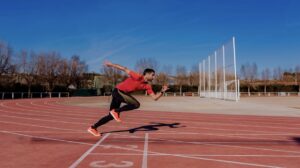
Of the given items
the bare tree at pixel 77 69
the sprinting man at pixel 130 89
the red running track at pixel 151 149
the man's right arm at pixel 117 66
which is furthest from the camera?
the bare tree at pixel 77 69

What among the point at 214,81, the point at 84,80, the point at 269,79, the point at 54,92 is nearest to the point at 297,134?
the point at 214,81

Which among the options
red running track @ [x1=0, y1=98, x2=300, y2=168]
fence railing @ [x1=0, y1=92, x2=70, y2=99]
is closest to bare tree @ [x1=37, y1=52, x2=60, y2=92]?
fence railing @ [x1=0, y1=92, x2=70, y2=99]

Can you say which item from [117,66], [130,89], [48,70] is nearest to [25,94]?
[48,70]

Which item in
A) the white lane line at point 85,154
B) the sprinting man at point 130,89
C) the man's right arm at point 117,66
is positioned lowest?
the white lane line at point 85,154

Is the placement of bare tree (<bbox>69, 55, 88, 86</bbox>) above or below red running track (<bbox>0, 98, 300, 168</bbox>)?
above

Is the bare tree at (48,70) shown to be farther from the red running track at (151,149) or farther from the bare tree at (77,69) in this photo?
the red running track at (151,149)

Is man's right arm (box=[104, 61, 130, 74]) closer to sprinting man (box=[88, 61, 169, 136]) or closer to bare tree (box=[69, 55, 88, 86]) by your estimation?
sprinting man (box=[88, 61, 169, 136])

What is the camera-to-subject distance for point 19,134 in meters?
8.59

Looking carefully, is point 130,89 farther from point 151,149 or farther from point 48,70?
point 48,70

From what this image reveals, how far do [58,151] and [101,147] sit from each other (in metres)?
0.82

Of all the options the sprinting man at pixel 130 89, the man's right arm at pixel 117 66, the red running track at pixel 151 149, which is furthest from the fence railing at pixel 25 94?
the man's right arm at pixel 117 66

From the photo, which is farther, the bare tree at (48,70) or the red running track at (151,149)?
the bare tree at (48,70)

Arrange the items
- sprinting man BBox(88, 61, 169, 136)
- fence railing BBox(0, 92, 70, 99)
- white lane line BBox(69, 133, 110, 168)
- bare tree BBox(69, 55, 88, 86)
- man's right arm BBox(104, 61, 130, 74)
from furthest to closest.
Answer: bare tree BBox(69, 55, 88, 86)
fence railing BBox(0, 92, 70, 99)
sprinting man BBox(88, 61, 169, 136)
man's right arm BBox(104, 61, 130, 74)
white lane line BBox(69, 133, 110, 168)

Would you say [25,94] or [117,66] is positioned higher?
[117,66]
